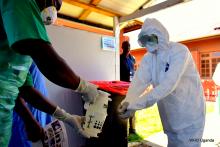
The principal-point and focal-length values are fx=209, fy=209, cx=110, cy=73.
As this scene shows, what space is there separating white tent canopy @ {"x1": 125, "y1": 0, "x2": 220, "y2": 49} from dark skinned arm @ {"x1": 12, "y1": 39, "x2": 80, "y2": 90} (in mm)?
2467

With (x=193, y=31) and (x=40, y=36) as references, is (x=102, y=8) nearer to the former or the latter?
(x=40, y=36)

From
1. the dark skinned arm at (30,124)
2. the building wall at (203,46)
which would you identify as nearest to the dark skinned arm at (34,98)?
the dark skinned arm at (30,124)

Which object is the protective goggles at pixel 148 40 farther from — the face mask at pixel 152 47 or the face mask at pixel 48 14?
the face mask at pixel 48 14

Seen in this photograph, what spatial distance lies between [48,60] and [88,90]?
0.27 meters

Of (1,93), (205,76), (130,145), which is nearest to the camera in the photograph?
(1,93)

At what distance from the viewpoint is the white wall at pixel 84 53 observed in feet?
8.61

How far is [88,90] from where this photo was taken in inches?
40.3

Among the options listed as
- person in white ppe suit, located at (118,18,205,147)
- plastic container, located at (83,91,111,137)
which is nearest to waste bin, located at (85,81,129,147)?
person in white ppe suit, located at (118,18,205,147)

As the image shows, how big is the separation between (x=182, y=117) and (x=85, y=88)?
1001 millimetres

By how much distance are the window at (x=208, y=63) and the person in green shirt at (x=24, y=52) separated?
1137 centimetres

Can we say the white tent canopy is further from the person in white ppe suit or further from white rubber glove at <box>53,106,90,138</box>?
white rubber glove at <box>53,106,90,138</box>

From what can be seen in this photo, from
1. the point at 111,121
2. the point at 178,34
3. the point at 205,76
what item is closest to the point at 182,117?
the point at 111,121

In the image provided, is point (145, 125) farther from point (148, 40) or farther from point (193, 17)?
point (193, 17)

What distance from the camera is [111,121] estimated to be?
2.65 metres
